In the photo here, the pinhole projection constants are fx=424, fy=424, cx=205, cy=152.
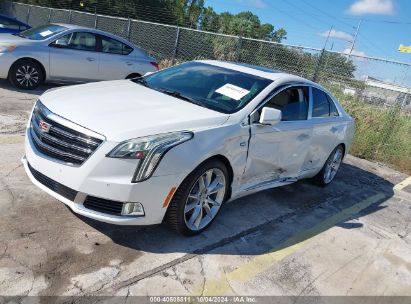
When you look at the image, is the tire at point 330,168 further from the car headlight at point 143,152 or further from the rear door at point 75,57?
the rear door at point 75,57

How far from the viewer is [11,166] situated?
4840 millimetres

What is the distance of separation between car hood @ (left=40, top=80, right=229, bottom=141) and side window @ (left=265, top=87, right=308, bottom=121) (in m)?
0.95

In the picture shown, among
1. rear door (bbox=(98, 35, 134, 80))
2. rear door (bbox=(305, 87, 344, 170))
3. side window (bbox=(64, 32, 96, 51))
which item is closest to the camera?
rear door (bbox=(305, 87, 344, 170))

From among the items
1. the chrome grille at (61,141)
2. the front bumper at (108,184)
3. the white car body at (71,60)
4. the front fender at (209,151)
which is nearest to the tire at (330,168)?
the front fender at (209,151)

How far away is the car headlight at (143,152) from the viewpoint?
10.9 feet

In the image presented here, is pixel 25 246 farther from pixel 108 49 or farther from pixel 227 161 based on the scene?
pixel 108 49

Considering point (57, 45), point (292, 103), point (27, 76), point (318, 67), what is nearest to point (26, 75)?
point (27, 76)

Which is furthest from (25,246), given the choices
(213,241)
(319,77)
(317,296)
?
(319,77)

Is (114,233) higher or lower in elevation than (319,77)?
lower

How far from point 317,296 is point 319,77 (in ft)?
28.8

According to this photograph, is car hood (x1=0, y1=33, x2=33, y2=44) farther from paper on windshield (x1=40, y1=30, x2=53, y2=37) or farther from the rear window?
the rear window

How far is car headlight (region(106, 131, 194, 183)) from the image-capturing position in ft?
10.9

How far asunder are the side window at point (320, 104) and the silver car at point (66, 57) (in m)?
5.66

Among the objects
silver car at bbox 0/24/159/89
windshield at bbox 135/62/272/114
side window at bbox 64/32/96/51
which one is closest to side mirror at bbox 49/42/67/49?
silver car at bbox 0/24/159/89
